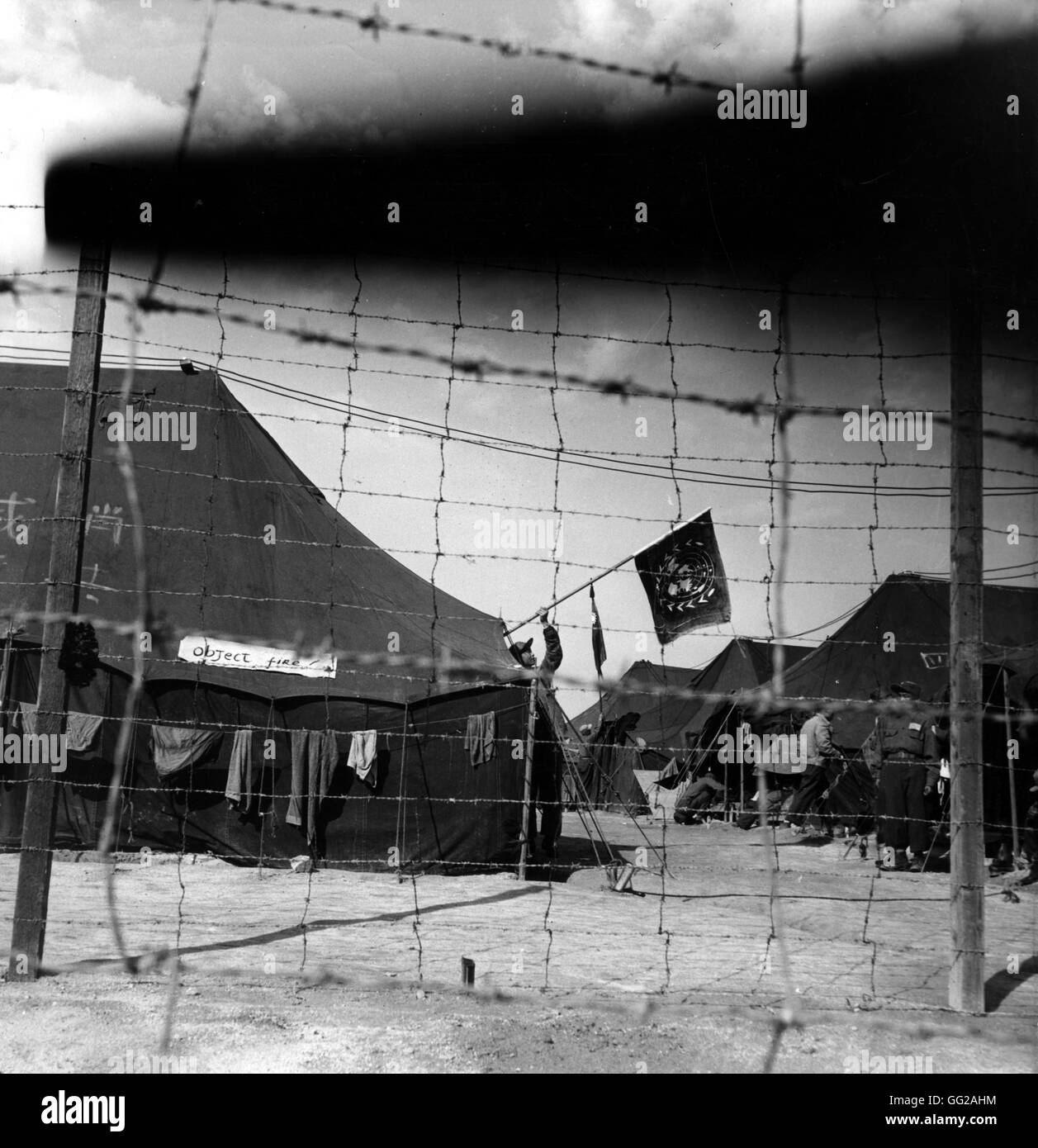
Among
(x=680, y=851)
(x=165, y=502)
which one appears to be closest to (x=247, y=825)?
(x=165, y=502)

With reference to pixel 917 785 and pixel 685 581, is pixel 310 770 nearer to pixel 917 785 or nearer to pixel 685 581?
pixel 685 581

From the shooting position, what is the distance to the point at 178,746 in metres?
11.4

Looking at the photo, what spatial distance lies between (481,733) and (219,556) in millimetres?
4452

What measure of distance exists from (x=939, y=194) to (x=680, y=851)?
34.9ft

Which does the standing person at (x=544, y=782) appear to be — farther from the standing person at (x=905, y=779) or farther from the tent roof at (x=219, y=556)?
the standing person at (x=905, y=779)

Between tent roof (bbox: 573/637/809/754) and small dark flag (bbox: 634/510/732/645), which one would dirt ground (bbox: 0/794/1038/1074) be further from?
tent roof (bbox: 573/637/809/754)

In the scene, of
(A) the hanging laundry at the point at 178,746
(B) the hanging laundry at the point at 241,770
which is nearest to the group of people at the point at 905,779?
(B) the hanging laundry at the point at 241,770

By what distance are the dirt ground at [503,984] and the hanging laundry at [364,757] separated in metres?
1.49

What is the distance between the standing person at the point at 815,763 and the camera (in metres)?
13.6

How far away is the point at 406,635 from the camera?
13320 millimetres

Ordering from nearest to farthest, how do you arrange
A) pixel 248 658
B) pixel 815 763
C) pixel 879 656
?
pixel 248 658, pixel 815 763, pixel 879 656

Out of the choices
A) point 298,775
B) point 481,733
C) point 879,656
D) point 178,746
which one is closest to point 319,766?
point 298,775

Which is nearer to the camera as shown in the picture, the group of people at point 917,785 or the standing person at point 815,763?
the group of people at point 917,785

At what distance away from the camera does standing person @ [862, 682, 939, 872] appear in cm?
1139
